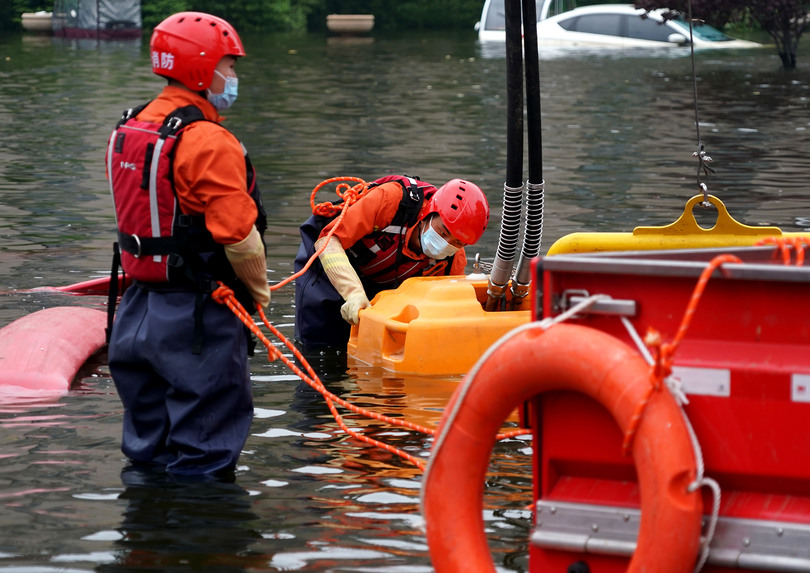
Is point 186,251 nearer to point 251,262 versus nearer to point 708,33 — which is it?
point 251,262

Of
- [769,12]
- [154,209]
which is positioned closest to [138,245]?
[154,209]

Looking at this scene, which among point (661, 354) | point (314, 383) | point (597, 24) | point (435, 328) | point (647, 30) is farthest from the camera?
point (597, 24)

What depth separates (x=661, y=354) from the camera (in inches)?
145

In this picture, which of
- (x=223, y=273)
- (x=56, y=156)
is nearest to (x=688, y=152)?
(x=56, y=156)

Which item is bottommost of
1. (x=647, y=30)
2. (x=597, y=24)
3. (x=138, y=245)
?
(x=647, y=30)

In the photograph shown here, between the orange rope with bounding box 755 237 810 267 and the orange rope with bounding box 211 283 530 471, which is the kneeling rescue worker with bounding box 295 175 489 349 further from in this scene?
the orange rope with bounding box 755 237 810 267

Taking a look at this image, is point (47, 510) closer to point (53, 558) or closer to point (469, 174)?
point (53, 558)

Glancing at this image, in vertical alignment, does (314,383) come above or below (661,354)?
below

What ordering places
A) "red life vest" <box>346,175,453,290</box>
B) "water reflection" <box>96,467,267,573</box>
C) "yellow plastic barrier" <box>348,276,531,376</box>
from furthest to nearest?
"red life vest" <box>346,175,453,290</box>, "yellow plastic barrier" <box>348,276,531,376</box>, "water reflection" <box>96,467,267,573</box>

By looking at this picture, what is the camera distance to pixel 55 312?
789 cm

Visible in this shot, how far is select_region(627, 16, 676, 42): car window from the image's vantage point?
39.5m

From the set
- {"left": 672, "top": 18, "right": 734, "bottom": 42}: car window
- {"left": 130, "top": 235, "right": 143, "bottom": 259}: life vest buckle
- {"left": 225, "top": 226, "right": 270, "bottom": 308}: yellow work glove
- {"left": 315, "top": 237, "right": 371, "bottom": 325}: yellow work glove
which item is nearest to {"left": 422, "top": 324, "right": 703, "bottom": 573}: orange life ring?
{"left": 225, "top": 226, "right": 270, "bottom": 308}: yellow work glove

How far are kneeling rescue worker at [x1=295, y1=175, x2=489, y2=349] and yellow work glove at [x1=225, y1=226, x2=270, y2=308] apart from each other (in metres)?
2.26

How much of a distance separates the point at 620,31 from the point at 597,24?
0.72 m
